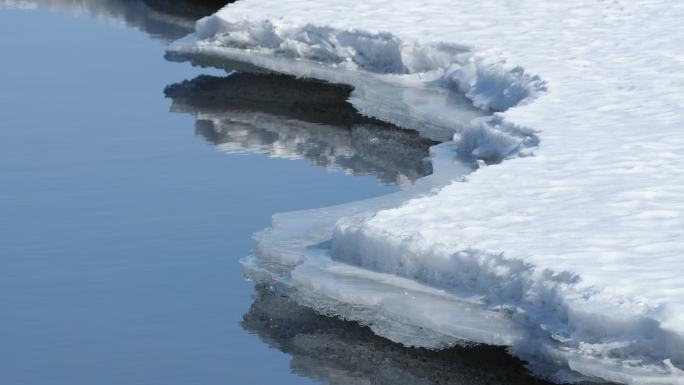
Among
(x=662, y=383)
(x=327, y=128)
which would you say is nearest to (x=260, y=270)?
(x=662, y=383)

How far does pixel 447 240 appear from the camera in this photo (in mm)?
5051

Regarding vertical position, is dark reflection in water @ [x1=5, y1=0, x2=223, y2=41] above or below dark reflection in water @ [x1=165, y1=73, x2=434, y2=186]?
above

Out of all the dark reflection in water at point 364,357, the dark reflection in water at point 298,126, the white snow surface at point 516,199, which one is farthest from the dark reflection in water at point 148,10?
the dark reflection in water at point 364,357

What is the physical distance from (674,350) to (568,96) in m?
3.35

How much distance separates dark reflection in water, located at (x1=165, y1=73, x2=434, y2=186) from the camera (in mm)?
7652

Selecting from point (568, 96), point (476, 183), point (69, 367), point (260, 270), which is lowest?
point (69, 367)

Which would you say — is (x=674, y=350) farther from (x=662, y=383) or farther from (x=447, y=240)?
(x=447, y=240)

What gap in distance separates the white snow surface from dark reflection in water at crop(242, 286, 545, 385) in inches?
3.7

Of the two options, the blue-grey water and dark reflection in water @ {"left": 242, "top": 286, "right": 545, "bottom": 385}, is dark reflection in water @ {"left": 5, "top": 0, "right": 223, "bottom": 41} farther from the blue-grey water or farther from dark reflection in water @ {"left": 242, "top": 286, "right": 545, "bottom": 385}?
dark reflection in water @ {"left": 242, "top": 286, "right": 545, "bottom": 385}

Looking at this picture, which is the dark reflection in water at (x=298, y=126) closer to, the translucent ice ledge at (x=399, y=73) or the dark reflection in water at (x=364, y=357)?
the translucent ice ledge at (x=399, y=73)

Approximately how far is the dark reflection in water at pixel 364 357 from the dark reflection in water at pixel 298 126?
2.03m

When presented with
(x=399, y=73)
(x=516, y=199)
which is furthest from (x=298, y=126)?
(x=516, y=199)

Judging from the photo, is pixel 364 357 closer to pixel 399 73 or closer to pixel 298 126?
pixel 298 126

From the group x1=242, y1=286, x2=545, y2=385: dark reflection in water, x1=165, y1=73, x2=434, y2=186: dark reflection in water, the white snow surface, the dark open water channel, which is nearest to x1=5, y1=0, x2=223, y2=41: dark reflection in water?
the dark open water channel
